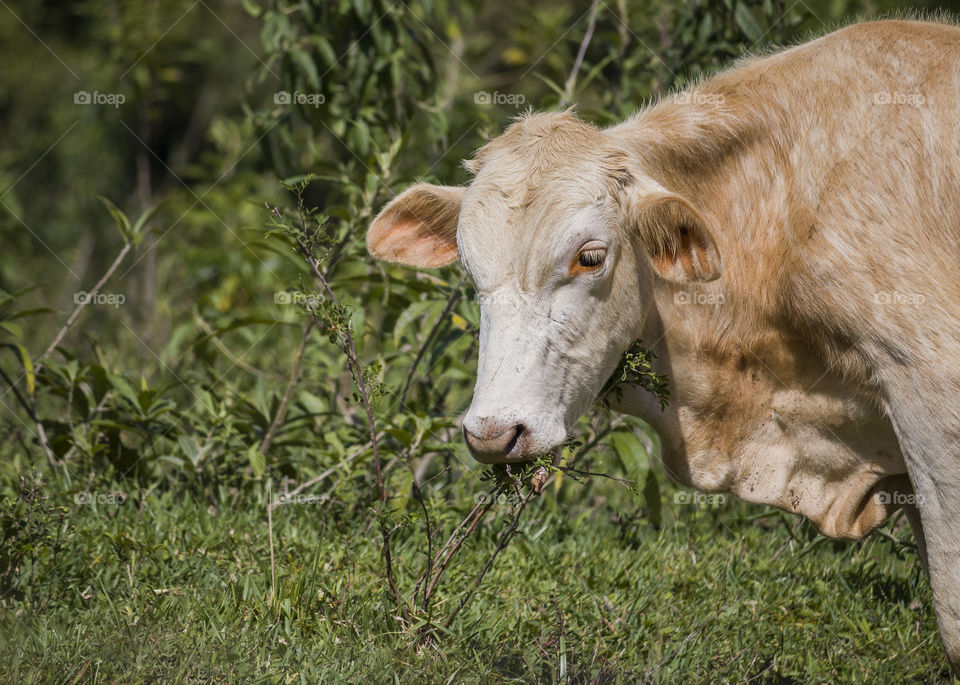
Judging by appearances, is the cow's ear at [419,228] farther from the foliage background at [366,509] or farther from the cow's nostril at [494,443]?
the cow's nostril at [494,443]

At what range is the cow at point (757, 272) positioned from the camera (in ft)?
10.6

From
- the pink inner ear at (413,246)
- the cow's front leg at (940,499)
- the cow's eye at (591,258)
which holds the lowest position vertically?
the cow's front leg at (940,499)

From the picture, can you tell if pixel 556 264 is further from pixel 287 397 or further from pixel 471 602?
pixel 287 397

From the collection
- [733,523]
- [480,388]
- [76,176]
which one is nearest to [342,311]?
[480,388]

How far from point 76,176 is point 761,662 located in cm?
1080

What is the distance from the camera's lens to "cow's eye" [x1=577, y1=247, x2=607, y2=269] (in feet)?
10.7

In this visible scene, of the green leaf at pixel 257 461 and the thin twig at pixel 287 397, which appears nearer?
the green leaf at pixel 257 461

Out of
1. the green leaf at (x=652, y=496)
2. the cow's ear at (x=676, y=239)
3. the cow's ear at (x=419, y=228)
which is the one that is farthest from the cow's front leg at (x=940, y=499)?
the cow's ear at (x=419, y=228)

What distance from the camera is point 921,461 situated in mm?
3256

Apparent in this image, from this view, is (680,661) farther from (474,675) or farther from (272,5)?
(272,5)

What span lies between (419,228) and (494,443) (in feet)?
4.14

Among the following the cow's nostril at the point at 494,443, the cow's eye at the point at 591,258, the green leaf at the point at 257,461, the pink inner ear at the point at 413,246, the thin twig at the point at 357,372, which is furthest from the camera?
the green leaf at the point at 257,461

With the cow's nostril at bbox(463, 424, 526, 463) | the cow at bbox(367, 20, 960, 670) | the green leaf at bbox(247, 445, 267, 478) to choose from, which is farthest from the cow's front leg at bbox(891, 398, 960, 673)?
the green leaf at bbox(247, 445, 267, 478)

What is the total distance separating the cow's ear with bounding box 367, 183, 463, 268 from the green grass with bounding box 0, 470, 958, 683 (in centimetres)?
120
